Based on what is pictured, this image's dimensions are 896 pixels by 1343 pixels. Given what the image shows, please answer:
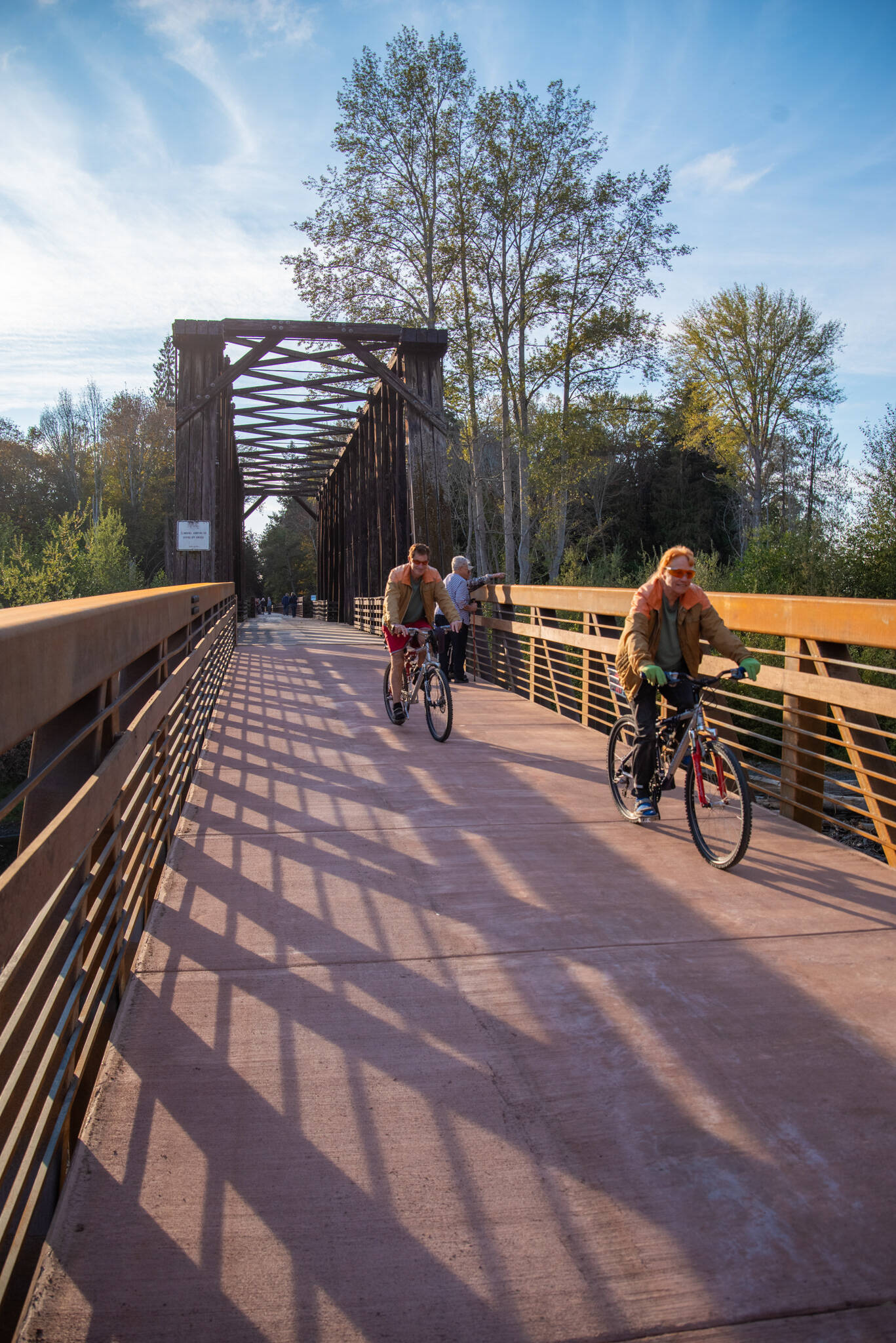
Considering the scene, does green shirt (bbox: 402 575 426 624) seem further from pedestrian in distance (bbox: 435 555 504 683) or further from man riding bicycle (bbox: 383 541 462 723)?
pedestrian in distance (bbox: 435 555 504 683)

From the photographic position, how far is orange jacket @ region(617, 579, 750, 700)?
15.6 feet

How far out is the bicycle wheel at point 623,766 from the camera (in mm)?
5277

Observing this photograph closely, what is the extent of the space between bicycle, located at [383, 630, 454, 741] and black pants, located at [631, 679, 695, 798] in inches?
103

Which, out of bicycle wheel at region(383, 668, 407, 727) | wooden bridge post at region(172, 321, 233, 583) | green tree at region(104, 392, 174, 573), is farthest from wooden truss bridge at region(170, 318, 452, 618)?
green tree at region(104, 392, 174, 573)

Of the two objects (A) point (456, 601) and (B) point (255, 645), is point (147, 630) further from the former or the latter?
(B) point (255, 645)

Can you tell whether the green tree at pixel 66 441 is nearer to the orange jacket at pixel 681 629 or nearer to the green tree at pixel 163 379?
the green tree at pixel 163 379

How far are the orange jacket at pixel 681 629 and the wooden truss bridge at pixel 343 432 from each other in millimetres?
10366

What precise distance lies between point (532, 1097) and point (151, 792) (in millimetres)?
1975

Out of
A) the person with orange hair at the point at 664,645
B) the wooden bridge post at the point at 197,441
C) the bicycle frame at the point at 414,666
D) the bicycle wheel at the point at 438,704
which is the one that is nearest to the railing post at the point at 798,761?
the person with orange hair at the point at 664,645

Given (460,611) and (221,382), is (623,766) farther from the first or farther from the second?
(221,382)

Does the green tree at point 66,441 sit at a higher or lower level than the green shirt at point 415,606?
higher

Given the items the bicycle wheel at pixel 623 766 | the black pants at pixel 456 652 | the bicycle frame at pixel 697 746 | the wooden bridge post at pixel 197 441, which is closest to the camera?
the bicycle frame at pixel 697 746

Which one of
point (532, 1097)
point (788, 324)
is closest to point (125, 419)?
point (788, 324)

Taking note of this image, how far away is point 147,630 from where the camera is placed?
3.31 m
